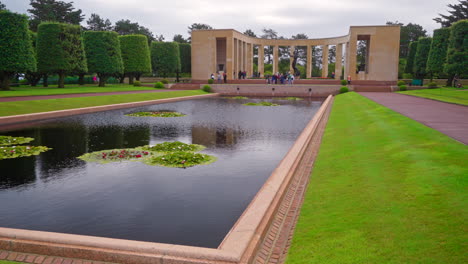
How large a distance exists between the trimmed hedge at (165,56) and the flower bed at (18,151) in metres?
50.9

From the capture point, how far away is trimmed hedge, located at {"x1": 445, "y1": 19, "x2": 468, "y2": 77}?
38844 mm

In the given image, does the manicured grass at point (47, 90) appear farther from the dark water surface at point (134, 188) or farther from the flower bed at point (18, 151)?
the flower bed at point (18, 151)

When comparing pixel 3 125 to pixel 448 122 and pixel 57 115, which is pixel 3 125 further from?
pixel 448 122

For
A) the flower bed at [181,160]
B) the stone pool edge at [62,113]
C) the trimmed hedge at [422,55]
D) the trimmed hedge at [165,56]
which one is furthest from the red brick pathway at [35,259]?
the trimmed hedge at [165,56]

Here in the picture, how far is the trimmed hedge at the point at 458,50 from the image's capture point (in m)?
38.8

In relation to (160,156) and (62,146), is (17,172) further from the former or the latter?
(160,156)

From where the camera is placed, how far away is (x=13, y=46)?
33219 mm

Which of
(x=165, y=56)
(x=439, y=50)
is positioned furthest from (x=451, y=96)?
(x=165, y=56)

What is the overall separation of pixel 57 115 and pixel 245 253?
1873 centimetres

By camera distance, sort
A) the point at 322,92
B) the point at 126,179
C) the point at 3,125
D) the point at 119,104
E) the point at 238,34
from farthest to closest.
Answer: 1. the point at 238,34
2. the point at 322,92
3. the point at 119,104
4. the point at 3,125
5. the point at 126,179

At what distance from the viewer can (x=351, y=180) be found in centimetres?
738

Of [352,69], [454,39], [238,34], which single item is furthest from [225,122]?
[238,34]

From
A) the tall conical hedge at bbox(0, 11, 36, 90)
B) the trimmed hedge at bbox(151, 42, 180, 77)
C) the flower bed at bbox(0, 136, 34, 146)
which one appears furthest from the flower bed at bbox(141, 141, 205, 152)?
the trimmed hedge at bbox(151, 42, 180, 77)

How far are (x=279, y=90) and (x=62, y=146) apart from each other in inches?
1426
